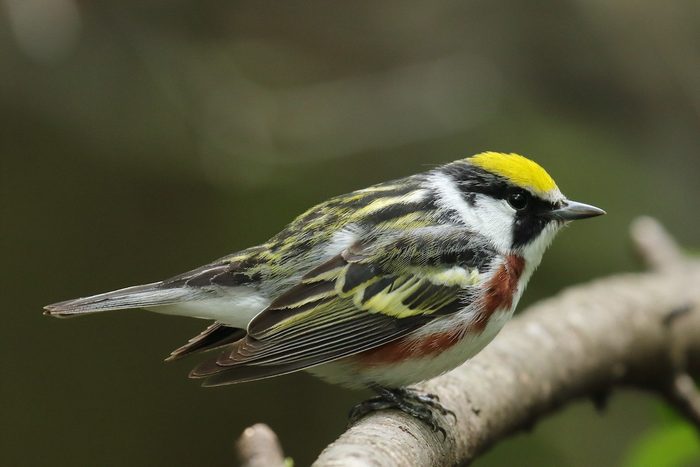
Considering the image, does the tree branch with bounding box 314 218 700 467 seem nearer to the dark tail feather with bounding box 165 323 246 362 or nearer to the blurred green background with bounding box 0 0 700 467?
the dark tail feather with bounding box 165 323 246 362

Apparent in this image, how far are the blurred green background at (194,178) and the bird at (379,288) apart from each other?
338 cm

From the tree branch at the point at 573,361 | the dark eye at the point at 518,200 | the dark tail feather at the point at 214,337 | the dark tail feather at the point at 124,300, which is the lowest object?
the tree branch at the point at 573,361

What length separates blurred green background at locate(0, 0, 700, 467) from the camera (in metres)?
7.53

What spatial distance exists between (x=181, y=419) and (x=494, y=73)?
404 centimetres

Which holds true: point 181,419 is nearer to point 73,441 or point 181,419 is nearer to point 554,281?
point 73,441

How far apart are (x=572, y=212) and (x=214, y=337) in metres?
1.64

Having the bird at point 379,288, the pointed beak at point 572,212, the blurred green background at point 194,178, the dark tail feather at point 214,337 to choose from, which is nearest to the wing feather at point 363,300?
the bird at point 379,288

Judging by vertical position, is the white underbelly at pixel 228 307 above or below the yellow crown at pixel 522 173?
below

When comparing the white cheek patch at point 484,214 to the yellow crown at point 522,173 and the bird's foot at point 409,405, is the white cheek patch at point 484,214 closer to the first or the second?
the yellow crown at point 522,173

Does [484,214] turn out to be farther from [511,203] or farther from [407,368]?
[407,368]

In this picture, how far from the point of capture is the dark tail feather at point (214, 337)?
3984 mm

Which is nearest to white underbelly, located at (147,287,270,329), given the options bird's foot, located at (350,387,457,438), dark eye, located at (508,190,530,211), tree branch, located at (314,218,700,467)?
bird's foot, located at (350,387,457,438)

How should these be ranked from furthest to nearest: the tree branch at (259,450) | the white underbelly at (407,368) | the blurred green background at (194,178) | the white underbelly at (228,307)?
1. the blurred green background at (194,178)
2. the white underbelly at (228,307)
3. the white underbelly at (407,368)
4. the tree branch at (259,450)

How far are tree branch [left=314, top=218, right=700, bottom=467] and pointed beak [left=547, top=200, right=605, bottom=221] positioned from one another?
2.03 ft
